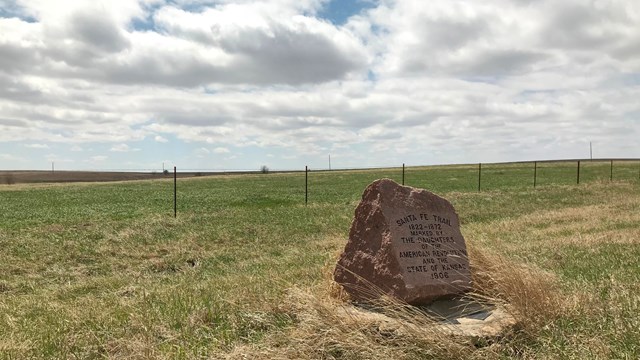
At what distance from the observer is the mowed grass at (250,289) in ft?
16.2

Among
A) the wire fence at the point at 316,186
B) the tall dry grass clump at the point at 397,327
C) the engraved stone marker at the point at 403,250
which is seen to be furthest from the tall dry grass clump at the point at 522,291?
the wire fence at the point at 316,186

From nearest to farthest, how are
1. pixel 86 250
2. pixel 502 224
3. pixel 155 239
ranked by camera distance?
pixel 86 250, pixel 155 239, pixel 502 224

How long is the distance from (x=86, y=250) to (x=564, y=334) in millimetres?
10870

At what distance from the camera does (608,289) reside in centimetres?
645

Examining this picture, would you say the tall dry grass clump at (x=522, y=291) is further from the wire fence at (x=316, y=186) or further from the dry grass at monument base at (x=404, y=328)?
the wire fence at (x=316, y=186)

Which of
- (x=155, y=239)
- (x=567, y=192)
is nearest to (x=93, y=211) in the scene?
(x=155, y=239)

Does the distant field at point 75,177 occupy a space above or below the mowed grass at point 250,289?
above

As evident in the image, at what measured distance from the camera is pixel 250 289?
24.3 feet

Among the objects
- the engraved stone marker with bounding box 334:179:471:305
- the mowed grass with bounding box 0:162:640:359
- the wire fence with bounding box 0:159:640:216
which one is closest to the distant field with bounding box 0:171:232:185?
the wire fence with bounding box 0:159:640:216

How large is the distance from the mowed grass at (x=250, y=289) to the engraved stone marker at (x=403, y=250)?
0.43 m

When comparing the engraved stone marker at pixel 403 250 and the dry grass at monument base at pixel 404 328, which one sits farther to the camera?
the engraved stone marker at pixel 403 250

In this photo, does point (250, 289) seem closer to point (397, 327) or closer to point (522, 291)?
point (397, 327)

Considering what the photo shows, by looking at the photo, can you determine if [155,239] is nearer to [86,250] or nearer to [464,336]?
[86,250]

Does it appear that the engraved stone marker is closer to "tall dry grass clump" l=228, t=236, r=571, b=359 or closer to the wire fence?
"tall dry grass clump" l=228, t=236, r=571, b=359
